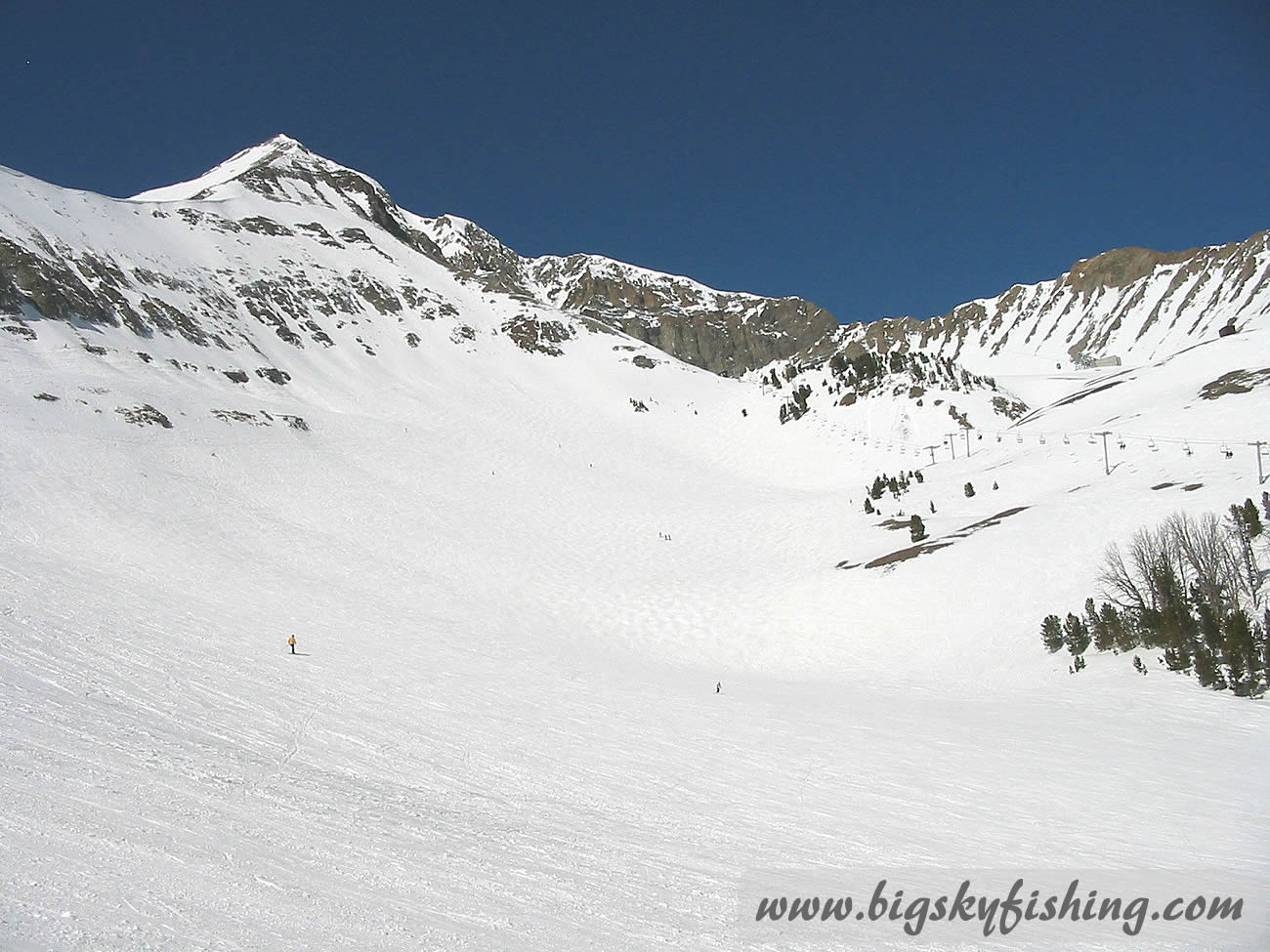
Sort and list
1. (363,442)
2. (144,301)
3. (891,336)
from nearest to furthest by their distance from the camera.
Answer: (363,442) → (144,301) → (891,336)

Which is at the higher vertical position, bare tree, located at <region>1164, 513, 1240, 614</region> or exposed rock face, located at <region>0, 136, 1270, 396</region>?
exposed rock face, located at <region>0, 136, 1270, 396</region>

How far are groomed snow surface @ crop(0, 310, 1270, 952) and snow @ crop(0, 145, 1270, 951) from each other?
0.26 feet

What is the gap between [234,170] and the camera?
478ft

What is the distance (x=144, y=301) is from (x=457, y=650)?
62.3 meters

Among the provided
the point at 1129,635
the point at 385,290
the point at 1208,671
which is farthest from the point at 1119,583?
the point at 385,290

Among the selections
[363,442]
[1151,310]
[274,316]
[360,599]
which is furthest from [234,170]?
[1151,310]

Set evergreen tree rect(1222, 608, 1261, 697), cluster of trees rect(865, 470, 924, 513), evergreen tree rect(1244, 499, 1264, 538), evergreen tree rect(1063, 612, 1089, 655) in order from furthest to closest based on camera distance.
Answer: cluster of trees rect(865, 470, 924, 513) < evergreen tree rect(1244, 499, 1264, 538) < evergreen tree rect(1063, 612, 1089, 655) < evergreen tree rect(1222, 608, 1261, 697)

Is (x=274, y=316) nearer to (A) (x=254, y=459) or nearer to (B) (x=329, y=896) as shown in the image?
(A) (x=254, y=459)

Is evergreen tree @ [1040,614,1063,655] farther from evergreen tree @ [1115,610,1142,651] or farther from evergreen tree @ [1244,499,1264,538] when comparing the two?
evergreen tree @ [1244,499,1264,538]

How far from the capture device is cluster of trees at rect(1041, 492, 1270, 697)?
15.2 metres

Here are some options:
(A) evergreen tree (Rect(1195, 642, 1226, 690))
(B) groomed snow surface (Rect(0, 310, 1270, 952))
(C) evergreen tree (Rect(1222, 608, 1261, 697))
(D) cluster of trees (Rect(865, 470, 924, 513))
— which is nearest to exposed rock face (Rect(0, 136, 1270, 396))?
(B) groomed snow surface (Rect(0, 310, 1270, 952))

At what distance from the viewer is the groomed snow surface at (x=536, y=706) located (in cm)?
570

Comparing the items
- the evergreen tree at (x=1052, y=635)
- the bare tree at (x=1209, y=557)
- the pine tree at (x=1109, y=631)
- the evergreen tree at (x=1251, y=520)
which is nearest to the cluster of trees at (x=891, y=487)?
the bare tree at (x=1209, y=557)

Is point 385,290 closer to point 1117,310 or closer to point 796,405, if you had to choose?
point 796,405
